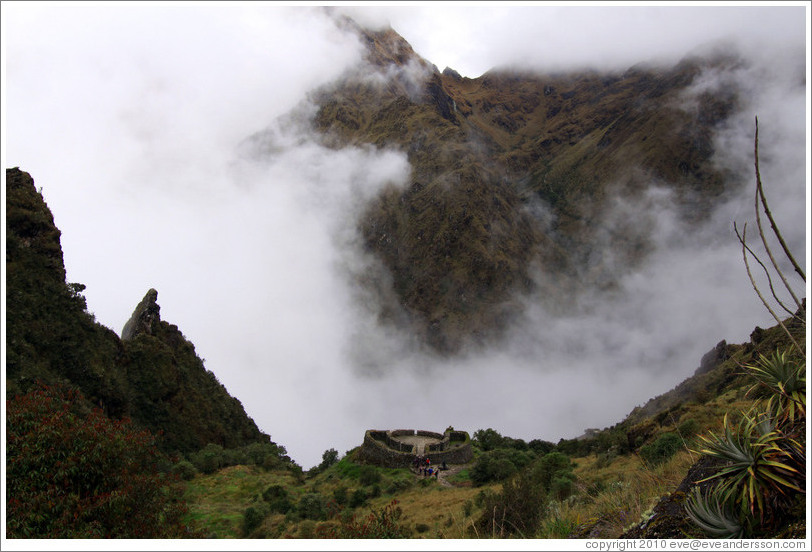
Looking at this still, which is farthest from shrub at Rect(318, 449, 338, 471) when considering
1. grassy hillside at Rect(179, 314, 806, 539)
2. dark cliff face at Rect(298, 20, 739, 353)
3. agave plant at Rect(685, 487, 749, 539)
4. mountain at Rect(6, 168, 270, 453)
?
dark cliff face at Rect(298, 20, 739, 353)

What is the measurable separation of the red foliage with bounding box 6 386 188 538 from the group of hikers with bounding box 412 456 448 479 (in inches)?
874

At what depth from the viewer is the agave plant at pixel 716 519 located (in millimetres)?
5184

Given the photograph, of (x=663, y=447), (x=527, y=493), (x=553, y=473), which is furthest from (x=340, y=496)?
(x=663, y=447)

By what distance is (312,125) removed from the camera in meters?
200

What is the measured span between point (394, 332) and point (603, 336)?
62134 millimetres

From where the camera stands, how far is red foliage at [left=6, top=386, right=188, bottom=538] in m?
10.2

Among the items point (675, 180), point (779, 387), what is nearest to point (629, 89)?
point (675, 180)

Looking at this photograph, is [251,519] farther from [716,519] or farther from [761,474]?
[761,474]

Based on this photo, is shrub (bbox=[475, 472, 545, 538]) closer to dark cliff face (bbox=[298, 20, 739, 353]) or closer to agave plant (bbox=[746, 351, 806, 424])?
agave plant (bbox=[746, 351, 806, 424])

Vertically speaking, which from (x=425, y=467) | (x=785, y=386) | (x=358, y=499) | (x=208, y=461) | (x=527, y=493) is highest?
(x=208, y=461)

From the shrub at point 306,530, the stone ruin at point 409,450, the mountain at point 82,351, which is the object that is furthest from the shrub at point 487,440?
the shrub at point 306,530

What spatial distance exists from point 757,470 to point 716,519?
73 centimetres

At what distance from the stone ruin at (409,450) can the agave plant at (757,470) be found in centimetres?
3289

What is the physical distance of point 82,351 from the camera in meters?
32.1
